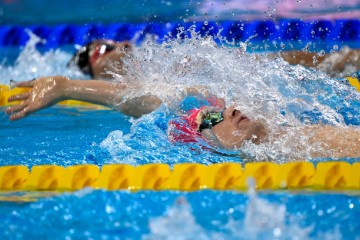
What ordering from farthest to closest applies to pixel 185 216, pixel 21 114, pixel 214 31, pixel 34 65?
pixel 214 31
pixel 34 65
pixel 21 114
pixel 185 216

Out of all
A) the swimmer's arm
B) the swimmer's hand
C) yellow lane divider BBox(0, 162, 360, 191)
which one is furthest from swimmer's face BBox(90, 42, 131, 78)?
yellow lane divider BBox(0, 162, 360, 191)

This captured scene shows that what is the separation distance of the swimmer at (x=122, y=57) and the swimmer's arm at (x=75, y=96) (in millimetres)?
456

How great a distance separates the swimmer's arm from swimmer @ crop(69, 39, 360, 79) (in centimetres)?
46

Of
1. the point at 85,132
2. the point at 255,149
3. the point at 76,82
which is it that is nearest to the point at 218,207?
the point at 255,149

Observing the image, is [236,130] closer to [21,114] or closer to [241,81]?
[241,81]

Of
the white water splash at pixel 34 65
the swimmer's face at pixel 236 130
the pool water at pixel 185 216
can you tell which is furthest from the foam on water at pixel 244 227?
the white water splash at pixel 34 65

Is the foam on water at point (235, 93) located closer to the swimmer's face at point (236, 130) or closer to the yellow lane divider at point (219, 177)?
the swimmer's face at point (236, 130)

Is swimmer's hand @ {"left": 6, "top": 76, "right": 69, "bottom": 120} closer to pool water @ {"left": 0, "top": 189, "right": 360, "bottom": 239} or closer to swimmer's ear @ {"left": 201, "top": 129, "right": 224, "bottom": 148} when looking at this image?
pool water @ {"left": 0, "top": 189, "right": 360, "bottom": 239}

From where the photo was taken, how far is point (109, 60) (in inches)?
155

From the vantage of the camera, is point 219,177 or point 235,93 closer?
point 219,177

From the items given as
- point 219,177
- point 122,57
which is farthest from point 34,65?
point 219,177

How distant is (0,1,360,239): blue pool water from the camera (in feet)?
5.80

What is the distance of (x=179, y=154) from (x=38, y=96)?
0.67 m

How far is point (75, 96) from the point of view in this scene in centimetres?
279
